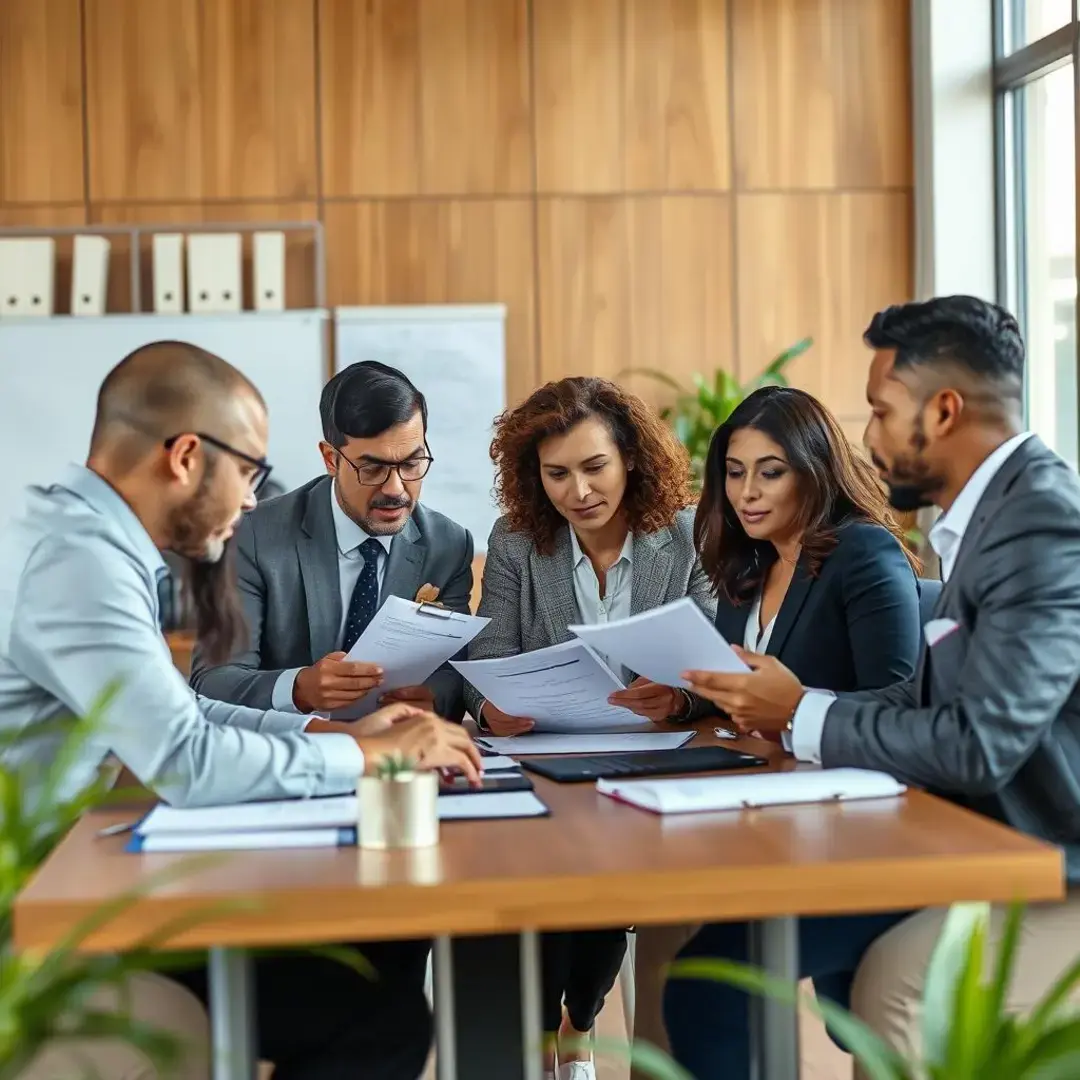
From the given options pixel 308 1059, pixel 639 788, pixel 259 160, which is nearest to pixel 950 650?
pixel 639 788

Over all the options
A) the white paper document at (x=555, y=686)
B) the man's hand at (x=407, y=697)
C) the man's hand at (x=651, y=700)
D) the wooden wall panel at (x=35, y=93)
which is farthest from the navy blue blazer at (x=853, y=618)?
the wooden wall panel at (x=35, y=93)

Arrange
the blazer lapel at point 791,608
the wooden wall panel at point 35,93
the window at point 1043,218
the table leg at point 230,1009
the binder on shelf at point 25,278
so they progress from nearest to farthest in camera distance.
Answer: the table leg at point 230,1009, the blazer lapel at point 791,608, the window at point 1043,218, the binder on shelf at point 25,278, the wooden wall panel at point 35,93

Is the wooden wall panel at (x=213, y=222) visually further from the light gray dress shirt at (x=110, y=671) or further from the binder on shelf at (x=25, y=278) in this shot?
the light gray dress shirt at (x=110, y=671)

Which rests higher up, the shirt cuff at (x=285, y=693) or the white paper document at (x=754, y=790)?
the shirt cuff at (x=285, y=693)

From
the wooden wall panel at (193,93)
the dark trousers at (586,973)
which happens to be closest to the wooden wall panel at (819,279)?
the wooden wall panel at (193,93)

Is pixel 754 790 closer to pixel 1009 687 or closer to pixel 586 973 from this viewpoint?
pixel 1009 687

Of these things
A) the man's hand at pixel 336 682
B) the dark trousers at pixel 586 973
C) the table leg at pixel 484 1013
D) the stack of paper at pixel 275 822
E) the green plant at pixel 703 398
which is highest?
the green plant at pixel 703 398

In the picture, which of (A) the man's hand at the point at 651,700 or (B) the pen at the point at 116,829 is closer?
(B) the pen at the point at 116,829

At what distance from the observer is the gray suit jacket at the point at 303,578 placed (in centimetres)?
297

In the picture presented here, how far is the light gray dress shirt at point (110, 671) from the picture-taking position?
1.85 m

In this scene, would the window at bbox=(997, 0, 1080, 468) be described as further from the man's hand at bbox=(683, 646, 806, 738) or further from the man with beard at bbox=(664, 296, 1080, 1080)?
the man's hand at bbox=(683, 646, 806, 738)

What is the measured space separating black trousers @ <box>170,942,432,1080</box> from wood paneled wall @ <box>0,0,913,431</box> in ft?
13.0

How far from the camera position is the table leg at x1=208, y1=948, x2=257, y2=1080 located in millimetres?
1576

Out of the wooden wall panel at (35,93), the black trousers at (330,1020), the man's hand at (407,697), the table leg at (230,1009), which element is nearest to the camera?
the table leg at (230,1009)
